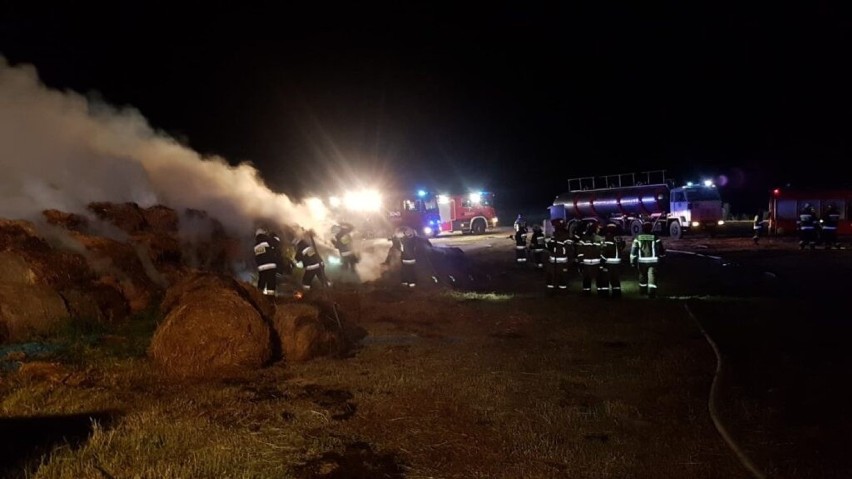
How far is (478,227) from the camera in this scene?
1459 inches

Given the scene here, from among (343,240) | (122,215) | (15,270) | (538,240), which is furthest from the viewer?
(538,240)

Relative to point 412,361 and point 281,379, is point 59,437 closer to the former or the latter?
point 281,379

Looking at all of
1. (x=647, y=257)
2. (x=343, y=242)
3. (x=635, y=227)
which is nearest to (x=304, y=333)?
(x=343, y=242)

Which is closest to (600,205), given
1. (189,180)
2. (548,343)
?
(189,180)

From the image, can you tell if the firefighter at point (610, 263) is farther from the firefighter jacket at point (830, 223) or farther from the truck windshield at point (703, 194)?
the truck windshield at point (703, 194)

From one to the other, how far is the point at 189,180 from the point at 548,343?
10348mm

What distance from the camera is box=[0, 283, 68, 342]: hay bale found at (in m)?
8.20

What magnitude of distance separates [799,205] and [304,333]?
25.8 metres

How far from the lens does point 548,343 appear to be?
8.51 m

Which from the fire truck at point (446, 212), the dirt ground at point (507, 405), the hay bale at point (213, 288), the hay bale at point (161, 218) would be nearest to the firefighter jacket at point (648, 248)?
the dirt ground at point (507, 405)

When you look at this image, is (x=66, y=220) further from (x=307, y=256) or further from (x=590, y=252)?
(x=590, y=252)

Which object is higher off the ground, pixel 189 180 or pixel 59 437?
pixel 189 180

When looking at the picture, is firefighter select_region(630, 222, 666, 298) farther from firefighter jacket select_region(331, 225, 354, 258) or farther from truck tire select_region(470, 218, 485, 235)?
truck tire select_region(470, 218, 485, 235)

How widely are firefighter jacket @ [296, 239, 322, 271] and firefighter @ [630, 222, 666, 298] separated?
21.4 ft
